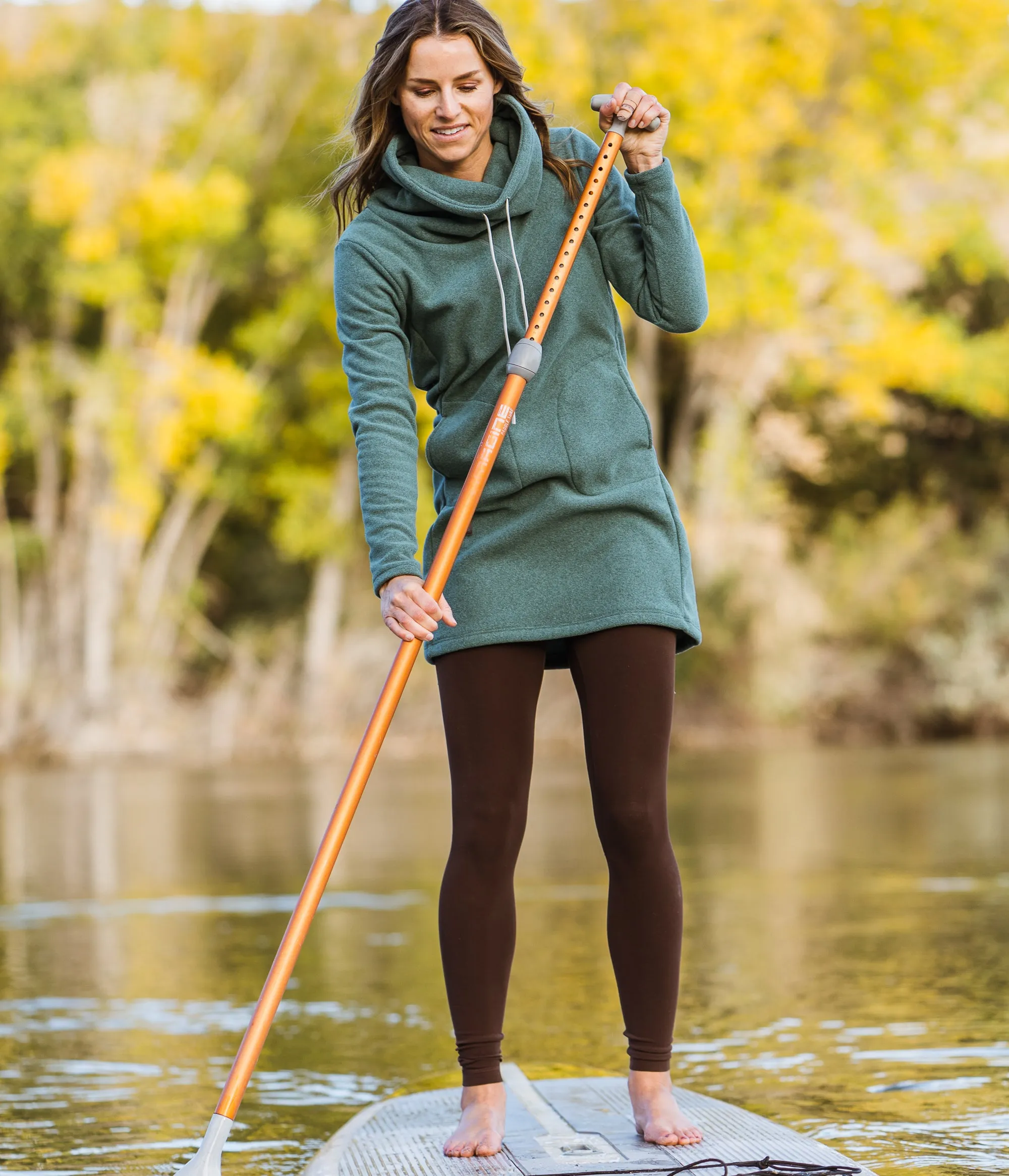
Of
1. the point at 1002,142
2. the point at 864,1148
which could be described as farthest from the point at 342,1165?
the point at 1002,142

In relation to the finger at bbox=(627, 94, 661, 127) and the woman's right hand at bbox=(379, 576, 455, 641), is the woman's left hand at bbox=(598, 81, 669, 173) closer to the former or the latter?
the finger at bbox=(627, 94, 661, 127)

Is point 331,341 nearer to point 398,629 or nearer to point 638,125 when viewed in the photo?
point 638,125

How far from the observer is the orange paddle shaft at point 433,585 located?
2.65 meters

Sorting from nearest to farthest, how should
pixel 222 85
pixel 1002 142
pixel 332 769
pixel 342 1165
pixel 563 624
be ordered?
pixel 342 1165
pixel 563 624
pixel 332 769
pixel 222 85
pixel 1002 142

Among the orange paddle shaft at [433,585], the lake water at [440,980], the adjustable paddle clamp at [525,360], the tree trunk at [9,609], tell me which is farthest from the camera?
Result: the tree trunk at [9,609]

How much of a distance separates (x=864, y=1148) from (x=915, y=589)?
1568cm

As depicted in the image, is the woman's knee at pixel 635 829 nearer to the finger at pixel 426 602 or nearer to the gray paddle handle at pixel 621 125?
the finger at pixel 426 602

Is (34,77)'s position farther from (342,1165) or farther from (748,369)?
(342,1165)

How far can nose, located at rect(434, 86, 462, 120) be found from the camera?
2814 millimetres

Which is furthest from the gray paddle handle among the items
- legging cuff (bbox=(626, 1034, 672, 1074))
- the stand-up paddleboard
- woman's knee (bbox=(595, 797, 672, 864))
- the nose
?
the stand-up paddleboard

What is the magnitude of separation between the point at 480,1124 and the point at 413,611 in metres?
0.75

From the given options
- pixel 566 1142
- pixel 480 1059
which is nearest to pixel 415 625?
pixel 480 1059

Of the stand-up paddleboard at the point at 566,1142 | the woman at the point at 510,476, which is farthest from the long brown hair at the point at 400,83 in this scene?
the stand-up paddleboard at the point at 566,1142

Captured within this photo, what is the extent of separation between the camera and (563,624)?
9.27 ft
